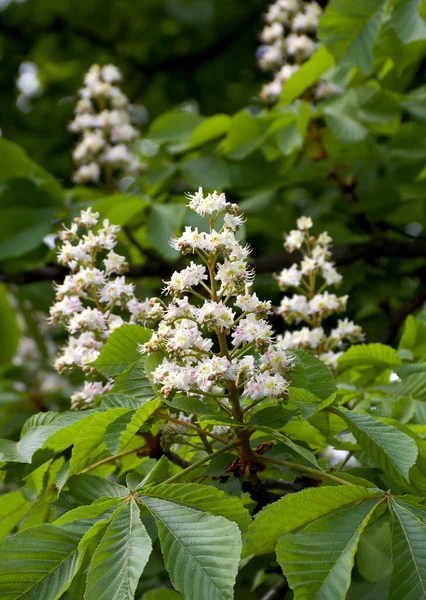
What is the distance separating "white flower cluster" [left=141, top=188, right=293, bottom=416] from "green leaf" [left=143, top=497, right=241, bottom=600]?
0.22 m

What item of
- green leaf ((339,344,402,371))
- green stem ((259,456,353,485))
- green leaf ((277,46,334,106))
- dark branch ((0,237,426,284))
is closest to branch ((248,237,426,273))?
dark branch ((0,237,426,284))

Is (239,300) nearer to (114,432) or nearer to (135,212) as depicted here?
(114,432)

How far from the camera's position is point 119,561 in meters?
1.12

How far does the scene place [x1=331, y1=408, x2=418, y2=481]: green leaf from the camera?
4.14 ft

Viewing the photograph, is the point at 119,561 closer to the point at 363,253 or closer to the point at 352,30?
the point at 352,30

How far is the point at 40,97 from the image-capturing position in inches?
216

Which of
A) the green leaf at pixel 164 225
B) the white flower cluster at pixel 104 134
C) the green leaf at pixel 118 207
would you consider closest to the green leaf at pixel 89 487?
the green leaf at pixel 164 225

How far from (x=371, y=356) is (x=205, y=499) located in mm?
763

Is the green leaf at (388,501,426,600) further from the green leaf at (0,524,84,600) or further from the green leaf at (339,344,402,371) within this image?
the green leaf at (339,344,402,371)

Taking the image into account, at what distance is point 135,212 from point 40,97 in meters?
2.91

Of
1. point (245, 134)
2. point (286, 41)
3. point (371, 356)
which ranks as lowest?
point (371, 356)

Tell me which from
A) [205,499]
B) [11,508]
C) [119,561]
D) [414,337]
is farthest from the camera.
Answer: [414,337]

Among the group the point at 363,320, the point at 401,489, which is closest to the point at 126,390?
the point at 401,489

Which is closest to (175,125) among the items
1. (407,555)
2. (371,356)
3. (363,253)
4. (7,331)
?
(363,253)
